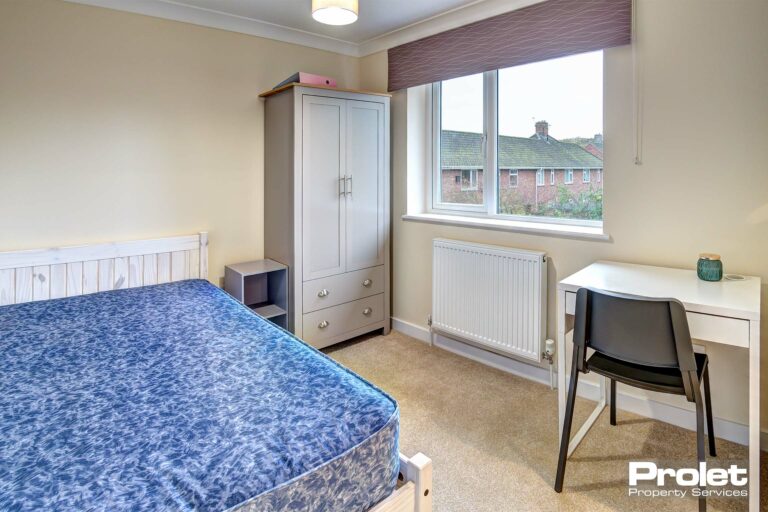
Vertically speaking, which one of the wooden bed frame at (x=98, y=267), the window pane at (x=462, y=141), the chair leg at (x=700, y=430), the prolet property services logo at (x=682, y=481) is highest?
the window pane at (x=462, y=141)

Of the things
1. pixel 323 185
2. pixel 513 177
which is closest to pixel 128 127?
pixel 323 185

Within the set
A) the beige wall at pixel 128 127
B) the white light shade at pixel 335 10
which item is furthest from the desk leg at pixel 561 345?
the beige wall at pixel 128 127

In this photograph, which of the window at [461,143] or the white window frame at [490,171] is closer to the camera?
the white window frame at [490,171]

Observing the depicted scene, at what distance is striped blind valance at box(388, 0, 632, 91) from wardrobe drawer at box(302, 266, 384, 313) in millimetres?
1485

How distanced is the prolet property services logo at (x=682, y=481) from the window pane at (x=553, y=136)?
4.37 ft

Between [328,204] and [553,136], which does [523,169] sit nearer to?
[553,136]

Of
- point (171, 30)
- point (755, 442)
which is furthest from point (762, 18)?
point (171, 30)

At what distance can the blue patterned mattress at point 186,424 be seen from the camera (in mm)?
971

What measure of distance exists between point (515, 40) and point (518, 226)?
3.69ft

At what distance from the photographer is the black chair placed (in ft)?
5.04

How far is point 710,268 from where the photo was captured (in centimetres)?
191

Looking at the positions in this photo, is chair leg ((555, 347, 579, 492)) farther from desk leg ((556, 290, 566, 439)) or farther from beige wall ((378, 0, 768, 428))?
beige wall ((378, 0, 768, 428))

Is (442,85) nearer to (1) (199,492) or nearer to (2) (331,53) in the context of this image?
(2) (331,53)

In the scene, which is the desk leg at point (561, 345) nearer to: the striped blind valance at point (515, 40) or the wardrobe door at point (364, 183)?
the striped blind valance at point (515, 40)
